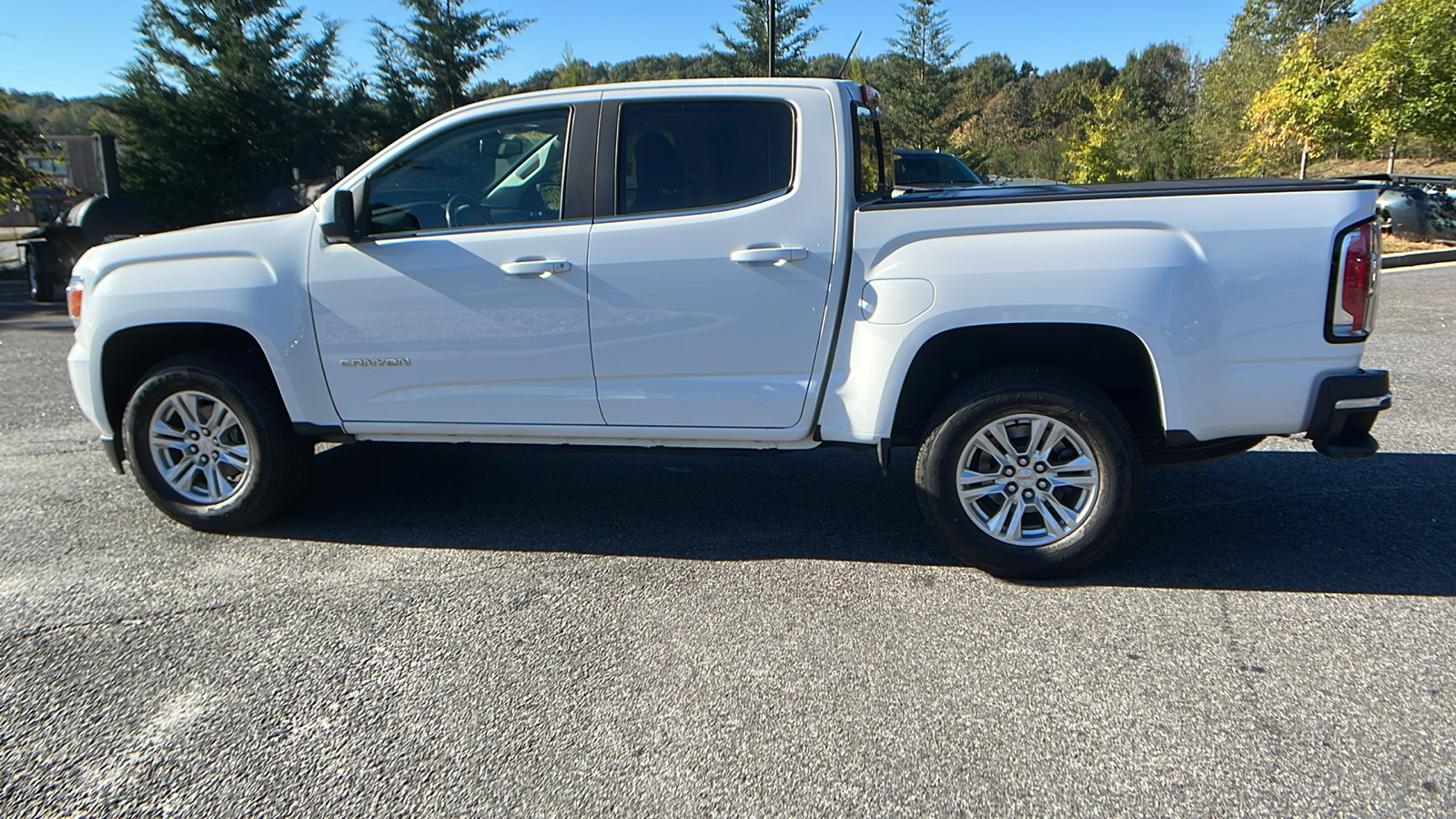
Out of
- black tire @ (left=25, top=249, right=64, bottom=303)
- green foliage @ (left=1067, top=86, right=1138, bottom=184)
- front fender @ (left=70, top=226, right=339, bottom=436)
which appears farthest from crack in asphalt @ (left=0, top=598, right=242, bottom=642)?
green foliage @ (left=1067, top=86, right=1138, bottom=184)

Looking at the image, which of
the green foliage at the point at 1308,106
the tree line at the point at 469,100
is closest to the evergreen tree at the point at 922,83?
the tree line at the point at 469,100

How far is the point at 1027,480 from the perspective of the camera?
4.00m

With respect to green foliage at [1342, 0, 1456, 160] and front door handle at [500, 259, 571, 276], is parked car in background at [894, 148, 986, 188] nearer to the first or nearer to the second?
green foliage at [1342, 0, 1456, 160]

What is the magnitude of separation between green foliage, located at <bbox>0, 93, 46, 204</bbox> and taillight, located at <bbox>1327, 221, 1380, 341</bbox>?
745 inches

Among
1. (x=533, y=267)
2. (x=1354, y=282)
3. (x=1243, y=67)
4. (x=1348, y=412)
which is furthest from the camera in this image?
(x=1243, y=67)

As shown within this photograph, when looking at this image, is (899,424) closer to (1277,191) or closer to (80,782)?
(1277,191)

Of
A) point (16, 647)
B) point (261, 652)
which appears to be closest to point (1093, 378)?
point (261, 652)

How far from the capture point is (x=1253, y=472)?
5.40 meters

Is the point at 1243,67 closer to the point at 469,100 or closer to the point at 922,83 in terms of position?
the point at 922,83

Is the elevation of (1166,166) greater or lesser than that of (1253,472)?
Answer: greater

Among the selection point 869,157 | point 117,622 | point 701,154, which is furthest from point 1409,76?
point 117,622

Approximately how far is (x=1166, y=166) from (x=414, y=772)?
101 feet

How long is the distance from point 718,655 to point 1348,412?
243 cm

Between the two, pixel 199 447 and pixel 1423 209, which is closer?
pixel 199 447
